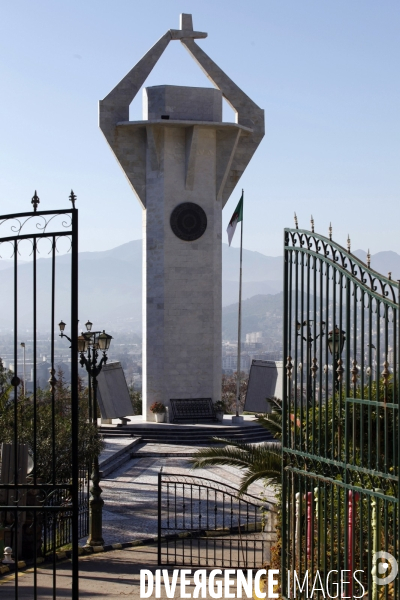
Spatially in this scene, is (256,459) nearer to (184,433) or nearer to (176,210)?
(184,433)

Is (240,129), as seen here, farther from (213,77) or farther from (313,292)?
(313,292)

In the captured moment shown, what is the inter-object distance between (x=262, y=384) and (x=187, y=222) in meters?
6.41

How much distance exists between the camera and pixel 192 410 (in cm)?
2845

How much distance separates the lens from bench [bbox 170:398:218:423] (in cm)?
2816

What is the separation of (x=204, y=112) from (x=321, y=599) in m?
23.4

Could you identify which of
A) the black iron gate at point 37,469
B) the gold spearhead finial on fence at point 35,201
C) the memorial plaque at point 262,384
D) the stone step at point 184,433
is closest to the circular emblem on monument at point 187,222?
the memorial plaque at point 262,384

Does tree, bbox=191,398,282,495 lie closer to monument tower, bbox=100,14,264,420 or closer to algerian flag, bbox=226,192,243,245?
monument tower, bbox=100,14,264,420

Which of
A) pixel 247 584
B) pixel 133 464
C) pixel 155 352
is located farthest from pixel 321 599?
pixel 155 352

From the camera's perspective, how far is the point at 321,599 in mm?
7113

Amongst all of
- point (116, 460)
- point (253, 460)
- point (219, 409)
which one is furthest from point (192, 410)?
point (253, 460)

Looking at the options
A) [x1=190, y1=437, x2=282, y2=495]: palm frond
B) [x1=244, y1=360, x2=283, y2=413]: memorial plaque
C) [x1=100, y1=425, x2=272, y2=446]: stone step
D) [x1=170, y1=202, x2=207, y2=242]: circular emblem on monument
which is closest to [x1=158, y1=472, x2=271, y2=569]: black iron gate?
[x1=190, y1=437, x2=282, y2=495]: palm frond

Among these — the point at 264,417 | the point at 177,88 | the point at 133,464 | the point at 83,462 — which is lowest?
the point at 133,464

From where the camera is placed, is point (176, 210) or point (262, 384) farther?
point (262, 384)

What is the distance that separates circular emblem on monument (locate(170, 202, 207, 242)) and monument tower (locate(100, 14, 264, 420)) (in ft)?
0.11
